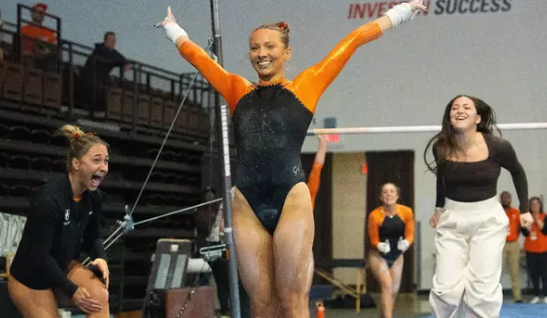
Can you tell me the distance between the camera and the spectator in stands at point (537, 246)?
35.2 ft

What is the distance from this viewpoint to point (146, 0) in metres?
11.7

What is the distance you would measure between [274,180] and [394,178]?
972 centimetres

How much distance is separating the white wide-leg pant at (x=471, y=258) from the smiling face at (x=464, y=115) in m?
0.46

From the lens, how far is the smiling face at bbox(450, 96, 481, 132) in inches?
208

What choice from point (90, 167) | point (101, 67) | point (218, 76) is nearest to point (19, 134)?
point (101, 67)

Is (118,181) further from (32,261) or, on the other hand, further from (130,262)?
(32,261)

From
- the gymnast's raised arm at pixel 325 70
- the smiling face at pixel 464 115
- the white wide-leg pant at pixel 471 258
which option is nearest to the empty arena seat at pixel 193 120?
the smiling face at pixel 464 115

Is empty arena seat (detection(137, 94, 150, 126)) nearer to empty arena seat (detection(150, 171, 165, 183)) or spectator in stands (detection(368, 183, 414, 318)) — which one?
empty arena seat (detection(150, 171, 165, 183))

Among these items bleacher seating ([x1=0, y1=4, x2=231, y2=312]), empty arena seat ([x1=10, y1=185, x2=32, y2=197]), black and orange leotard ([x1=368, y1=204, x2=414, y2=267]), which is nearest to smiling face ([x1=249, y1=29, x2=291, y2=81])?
black and orange leotard ([x1=368, y1=204, x2=414, y2=267])

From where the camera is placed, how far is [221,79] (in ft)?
12.5

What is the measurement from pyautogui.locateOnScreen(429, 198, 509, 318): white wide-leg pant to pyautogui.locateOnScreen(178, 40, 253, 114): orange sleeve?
6.67ft

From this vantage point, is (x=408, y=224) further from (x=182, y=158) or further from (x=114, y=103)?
(x=182, y=158)

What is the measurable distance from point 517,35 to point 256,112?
31.0 ft

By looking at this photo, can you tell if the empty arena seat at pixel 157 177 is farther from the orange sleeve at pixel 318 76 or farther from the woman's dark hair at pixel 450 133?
the orange sleeve at pixel 318 76
